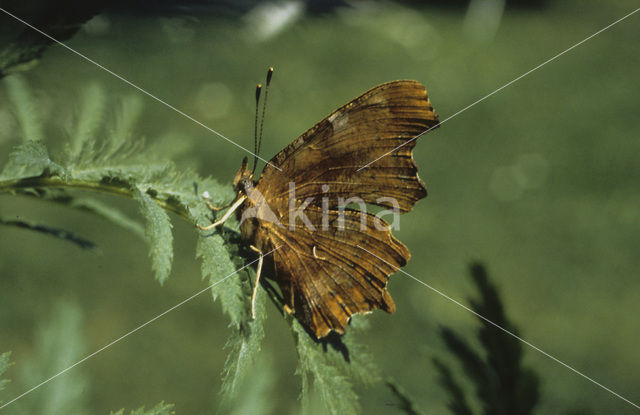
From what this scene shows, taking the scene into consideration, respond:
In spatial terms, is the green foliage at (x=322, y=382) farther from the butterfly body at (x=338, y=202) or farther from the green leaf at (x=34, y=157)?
the green leaf at (x=34, y=157)

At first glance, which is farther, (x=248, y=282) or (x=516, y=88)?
(x=516, y=88)

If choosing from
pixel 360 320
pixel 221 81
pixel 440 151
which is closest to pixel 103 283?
pixel 221 81

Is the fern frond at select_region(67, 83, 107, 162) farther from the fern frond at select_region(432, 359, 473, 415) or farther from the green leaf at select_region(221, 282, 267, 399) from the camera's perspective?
the fern frond at select_region(432, 359, 473, 415)

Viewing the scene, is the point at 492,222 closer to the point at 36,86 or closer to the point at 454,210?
the point at 454,210

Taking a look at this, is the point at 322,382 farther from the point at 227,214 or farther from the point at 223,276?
the point at 227,214

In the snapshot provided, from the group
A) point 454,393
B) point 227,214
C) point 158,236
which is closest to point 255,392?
point 227,214
